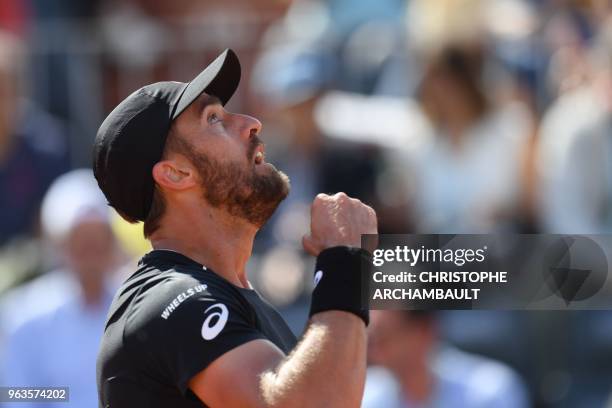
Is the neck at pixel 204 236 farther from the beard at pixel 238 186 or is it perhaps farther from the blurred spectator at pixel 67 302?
the blurred spectator at pixel 67 302

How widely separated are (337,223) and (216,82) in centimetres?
56

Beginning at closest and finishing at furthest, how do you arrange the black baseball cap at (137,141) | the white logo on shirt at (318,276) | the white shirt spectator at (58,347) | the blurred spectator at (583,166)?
the white logo on shirt at (318,276) < the black baseball cap at (137,141) < the white shirt spectator at (58,347) < the blurred spectator at (583,166)

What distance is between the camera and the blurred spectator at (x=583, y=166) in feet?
21.5

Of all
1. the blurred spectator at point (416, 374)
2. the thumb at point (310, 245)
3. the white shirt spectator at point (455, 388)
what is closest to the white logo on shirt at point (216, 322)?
the thumb at point (310, 245)

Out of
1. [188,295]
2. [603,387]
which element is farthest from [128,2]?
[188,295]

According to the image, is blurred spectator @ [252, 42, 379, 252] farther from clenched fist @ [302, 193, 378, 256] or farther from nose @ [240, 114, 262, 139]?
clenched fist @ [302, 193, 378, 256]

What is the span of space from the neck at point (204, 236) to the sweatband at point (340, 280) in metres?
0.34

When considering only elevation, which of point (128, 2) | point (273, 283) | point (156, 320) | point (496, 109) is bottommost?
point (156, 320)

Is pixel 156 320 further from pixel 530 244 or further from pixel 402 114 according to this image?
pixel 402 114

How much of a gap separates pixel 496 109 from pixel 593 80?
1.75 feet

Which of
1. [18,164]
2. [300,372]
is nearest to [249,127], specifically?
[300,372]

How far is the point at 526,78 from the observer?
7.39 meters

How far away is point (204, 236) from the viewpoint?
334cm

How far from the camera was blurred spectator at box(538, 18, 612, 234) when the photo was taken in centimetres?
656
